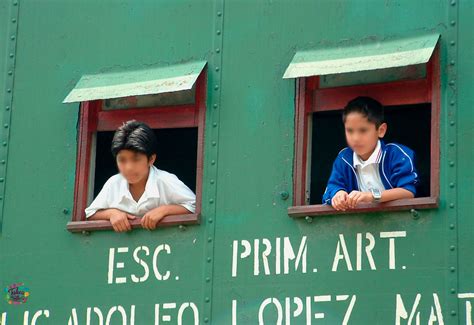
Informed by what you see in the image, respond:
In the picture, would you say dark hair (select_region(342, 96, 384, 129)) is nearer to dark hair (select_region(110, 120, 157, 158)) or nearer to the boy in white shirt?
the boy in white shirt

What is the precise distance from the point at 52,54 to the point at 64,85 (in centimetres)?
28

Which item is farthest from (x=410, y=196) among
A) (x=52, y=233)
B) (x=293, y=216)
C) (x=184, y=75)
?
(x=52, y=233)

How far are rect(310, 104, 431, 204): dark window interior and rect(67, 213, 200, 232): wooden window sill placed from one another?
85.5 inches

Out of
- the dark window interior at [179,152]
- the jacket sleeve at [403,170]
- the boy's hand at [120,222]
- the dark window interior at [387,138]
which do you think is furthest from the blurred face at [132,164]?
the dark window interior at [387,138]

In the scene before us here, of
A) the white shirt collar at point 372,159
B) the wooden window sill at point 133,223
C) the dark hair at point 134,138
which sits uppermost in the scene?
the dark hair at point 134,138

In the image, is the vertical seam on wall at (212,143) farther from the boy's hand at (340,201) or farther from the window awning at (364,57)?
the boy's hand at (340,201)

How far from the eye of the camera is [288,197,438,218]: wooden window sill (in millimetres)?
9344

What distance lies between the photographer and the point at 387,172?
975 cm

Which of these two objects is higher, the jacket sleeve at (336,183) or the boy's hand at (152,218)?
the jacket sleeve at (336,183)

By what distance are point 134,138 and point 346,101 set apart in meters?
1.46

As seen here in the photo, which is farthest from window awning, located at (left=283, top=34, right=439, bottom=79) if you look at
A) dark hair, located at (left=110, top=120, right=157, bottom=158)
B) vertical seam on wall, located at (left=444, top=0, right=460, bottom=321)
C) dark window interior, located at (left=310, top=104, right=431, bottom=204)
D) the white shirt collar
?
dark window interior, located at (left=310, top=104, right=431, bottom=204)

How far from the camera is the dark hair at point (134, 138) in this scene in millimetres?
10289

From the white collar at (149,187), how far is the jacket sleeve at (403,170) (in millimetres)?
1650

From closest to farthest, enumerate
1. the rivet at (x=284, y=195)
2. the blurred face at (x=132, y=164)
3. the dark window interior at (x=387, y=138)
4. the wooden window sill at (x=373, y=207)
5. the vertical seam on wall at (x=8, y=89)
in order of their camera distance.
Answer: the wooden window sill at (x=373, y=207) → the rivet at (x=284, y=195) → the blurred face at (x=132, y=164) → the vertical seam on wall at (x=8, y=89) → the dark window interior at (x=387, y=138)
